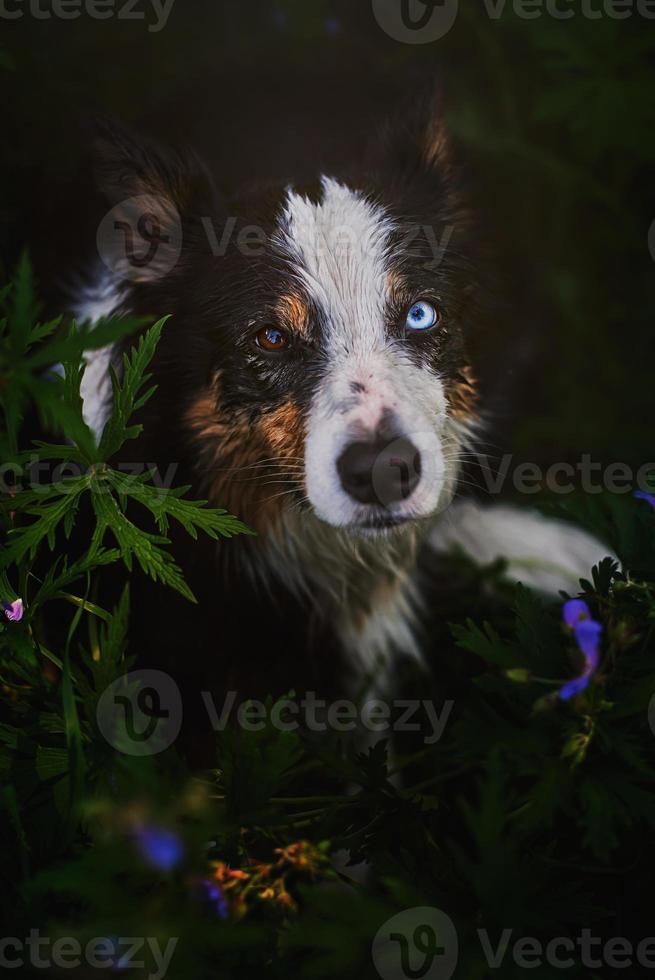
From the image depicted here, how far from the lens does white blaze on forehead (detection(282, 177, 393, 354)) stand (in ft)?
5.53

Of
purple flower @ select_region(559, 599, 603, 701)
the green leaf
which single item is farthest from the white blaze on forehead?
purple flower @ select_region(559, 599, 603, 701)

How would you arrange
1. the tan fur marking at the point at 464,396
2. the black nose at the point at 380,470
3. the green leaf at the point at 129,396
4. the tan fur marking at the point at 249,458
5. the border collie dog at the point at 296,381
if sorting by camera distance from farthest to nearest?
the tan fur marking at the point at 464,396 → the tan fur marking at the point at 249,458 → the border collie dog at the point at 296,381 → the black nose at the point at 380,470 → the green leaf at the point at 129,396

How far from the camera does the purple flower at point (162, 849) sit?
1061 millimetres

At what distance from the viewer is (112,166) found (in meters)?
1.69

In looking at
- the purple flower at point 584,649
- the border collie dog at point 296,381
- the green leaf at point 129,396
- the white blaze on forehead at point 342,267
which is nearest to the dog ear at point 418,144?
the border collie dog at point 296,381

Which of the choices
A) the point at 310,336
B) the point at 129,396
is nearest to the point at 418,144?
the point at 310,336

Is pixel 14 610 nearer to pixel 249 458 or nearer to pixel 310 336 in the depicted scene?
pixel 249 458

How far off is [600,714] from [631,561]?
312 mm

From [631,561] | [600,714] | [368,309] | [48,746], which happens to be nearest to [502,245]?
[368,309]

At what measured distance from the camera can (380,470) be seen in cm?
152

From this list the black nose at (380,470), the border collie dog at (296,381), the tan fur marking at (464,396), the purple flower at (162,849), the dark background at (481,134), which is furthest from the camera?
the dark background at (481,134)

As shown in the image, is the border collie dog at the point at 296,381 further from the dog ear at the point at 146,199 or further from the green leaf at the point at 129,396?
the green leaf at the point at 129,396

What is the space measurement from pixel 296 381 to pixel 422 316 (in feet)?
1.08

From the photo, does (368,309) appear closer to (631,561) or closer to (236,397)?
(236,397)
